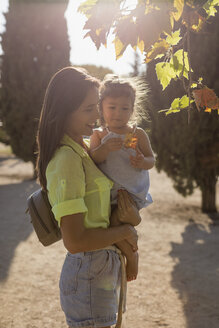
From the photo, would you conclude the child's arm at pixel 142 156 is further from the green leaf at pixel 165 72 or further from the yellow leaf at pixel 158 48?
the yellow leaf at pixel 158 48

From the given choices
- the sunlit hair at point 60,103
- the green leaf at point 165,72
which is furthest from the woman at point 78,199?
the green leaf at point 165,72

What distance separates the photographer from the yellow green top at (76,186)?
1.75 meters

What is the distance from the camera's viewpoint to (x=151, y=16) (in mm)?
1588

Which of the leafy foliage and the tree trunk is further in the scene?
the tree trunk

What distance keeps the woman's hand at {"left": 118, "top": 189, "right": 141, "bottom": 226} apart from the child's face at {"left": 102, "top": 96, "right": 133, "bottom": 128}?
0.52m

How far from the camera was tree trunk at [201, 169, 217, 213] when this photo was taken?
804 centimetres

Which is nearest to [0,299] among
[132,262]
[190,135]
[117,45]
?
[132,262]

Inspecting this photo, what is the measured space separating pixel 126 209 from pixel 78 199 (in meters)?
0.36

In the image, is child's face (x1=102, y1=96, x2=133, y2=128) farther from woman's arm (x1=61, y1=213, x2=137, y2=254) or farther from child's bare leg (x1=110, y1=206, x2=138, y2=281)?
woman's arm (x1=61, y1=213, x2=137, y2=254)

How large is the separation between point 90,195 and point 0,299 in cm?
320

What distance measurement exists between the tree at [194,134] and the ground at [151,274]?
86cm

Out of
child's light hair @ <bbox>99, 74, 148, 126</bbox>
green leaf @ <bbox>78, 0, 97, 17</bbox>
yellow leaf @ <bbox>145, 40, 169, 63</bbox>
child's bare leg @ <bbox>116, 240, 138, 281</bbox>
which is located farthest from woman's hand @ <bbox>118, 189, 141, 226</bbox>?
green leaf @ <bbox>78, 0, 97, 17</bbox>

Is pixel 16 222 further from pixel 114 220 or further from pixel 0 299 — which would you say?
pixel 114 220

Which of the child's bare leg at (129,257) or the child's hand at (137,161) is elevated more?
the child's hand at (137,161)
